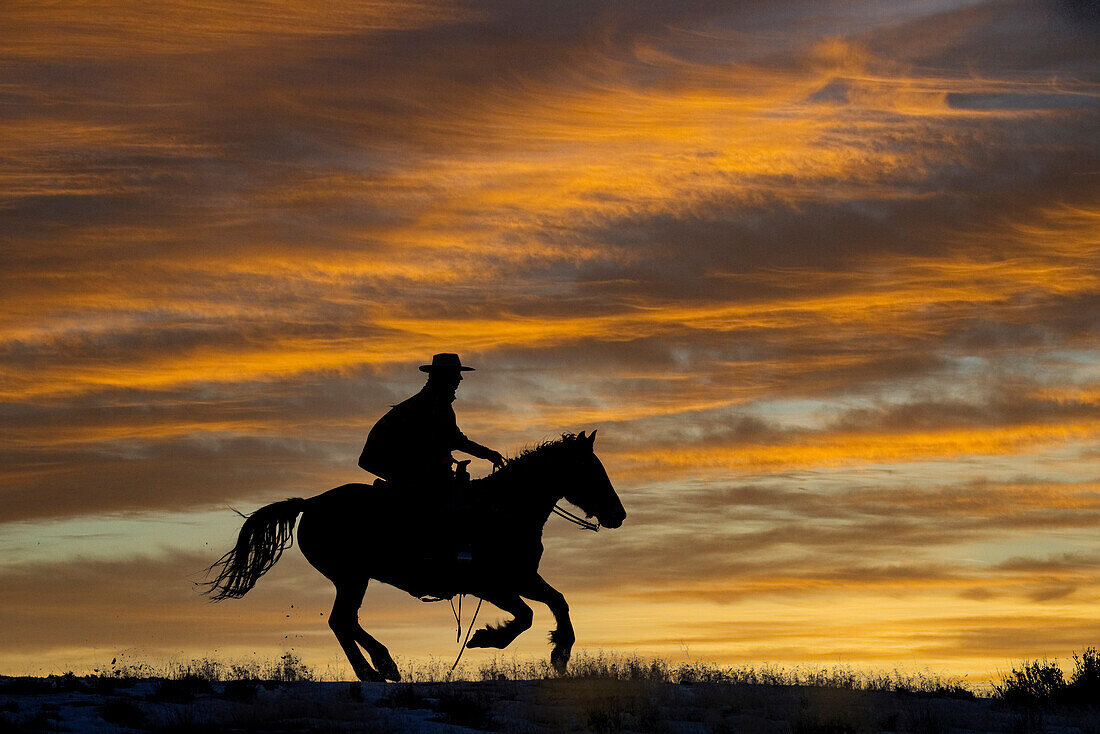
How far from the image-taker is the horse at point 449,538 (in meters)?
17.8

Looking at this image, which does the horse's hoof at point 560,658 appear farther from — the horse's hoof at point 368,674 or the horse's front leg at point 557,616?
the horse's hoof at point 368,674

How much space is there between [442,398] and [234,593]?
13.7 ft

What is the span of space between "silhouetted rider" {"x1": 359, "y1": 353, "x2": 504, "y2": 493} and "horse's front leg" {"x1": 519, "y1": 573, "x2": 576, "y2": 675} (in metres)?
1.82

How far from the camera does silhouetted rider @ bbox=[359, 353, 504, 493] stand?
1777cm

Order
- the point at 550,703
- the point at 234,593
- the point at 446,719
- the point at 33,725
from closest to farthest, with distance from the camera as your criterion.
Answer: the point at 33,725
the point at 446,719
the point at 550,703
the point at 234,593

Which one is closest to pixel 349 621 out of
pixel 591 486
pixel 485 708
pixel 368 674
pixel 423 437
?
pixel 368 674

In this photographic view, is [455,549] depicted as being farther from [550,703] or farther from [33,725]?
[33,725]

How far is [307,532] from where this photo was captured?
1838cm

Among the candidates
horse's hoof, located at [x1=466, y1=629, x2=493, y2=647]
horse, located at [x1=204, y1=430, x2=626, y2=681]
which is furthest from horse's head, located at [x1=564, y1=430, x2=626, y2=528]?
horse's hoof, located at [x1=466, y1=629, x2=493, y2=647]

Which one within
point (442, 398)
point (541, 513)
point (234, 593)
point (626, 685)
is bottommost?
point (626, 685)

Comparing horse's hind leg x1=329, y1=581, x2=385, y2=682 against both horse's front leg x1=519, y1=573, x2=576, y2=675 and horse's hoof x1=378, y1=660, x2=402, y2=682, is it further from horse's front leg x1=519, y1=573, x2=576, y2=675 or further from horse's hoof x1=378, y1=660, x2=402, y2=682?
horse's front leg x1=519, y1=573, x2=576, y2=675

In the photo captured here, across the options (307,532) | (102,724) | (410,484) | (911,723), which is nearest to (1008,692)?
(911,723)

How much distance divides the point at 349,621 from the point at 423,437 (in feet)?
8.91

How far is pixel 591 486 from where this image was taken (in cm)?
1845
